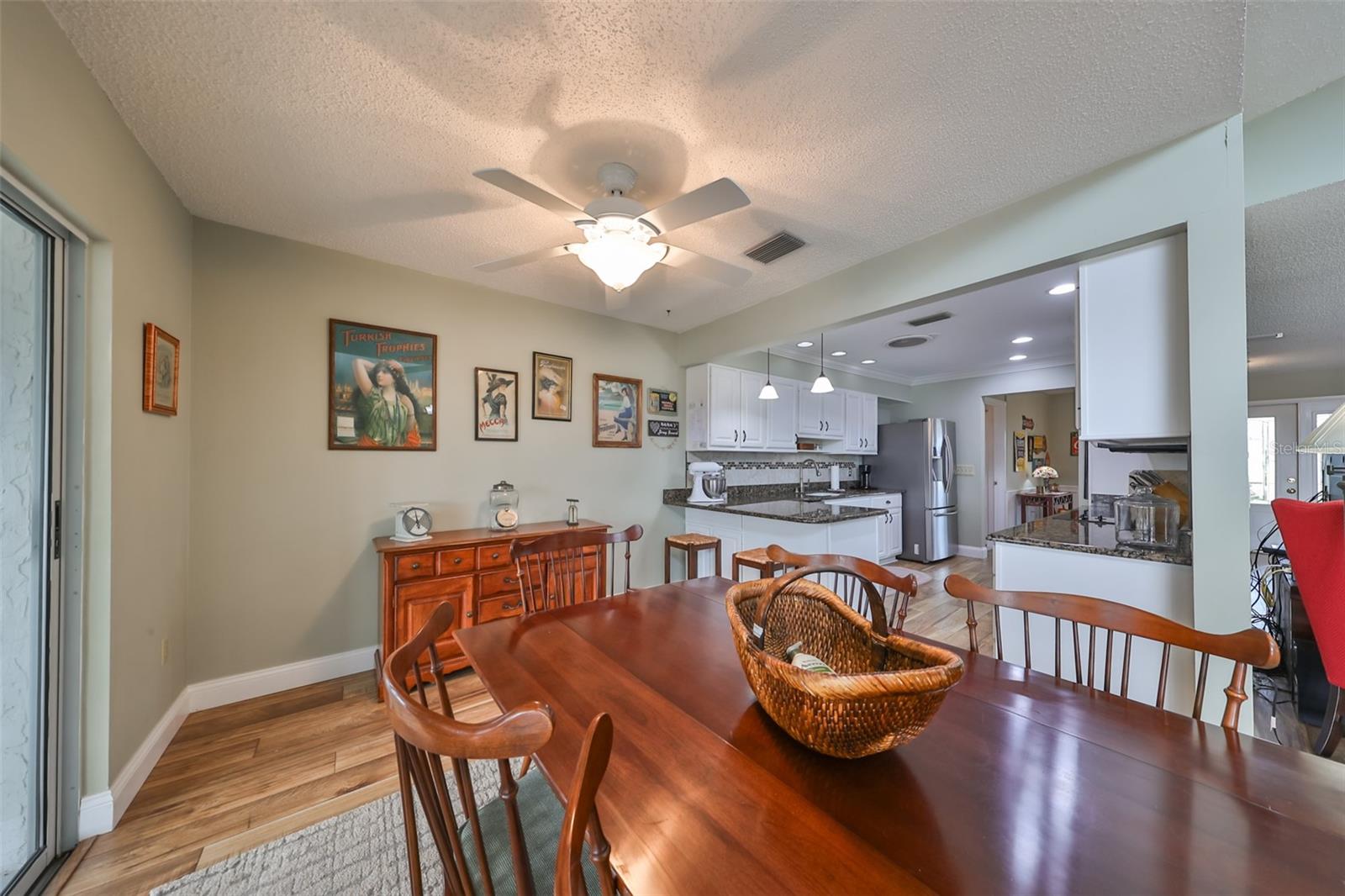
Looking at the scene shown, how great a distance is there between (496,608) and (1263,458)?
27.1ft

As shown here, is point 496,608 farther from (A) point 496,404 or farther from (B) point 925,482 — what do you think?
(B) point 925,482

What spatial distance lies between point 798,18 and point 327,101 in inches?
60.2

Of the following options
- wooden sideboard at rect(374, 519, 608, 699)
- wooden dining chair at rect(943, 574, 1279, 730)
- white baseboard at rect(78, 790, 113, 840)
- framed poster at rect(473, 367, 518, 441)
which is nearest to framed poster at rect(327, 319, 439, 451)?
→ framed poster at rect(473, 367, 518, 441)

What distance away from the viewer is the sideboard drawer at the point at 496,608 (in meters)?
2.73

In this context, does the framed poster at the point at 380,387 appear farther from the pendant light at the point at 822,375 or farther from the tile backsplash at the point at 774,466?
the pendant light at the point at 822,375

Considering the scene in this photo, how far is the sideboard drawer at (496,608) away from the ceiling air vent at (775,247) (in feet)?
7.88

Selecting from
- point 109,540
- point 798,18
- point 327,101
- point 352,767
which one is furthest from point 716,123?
point 352,767

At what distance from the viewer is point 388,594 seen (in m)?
2.46

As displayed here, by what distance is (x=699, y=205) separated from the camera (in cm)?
158

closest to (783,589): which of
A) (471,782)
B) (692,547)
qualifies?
(471,782)

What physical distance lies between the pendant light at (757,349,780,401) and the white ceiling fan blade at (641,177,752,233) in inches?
99.5

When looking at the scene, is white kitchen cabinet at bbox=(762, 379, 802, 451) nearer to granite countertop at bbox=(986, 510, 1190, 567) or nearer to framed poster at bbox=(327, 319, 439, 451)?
granite countertop at bbox=(986, 510, 1190, 567)

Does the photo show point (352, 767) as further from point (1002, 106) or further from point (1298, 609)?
point (1298, 609)

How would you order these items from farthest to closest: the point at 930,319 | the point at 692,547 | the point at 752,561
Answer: the point at 930,319, the point at 692,547, the point at 752,561
